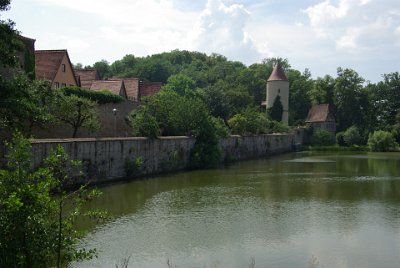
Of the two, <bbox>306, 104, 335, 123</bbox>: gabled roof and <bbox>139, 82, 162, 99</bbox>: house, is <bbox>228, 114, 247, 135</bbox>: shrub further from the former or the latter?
<bbox>306, 104, 335, 123</bbox>: gabled roof

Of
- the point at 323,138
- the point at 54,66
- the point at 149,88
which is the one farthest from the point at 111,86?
the point at 323,138

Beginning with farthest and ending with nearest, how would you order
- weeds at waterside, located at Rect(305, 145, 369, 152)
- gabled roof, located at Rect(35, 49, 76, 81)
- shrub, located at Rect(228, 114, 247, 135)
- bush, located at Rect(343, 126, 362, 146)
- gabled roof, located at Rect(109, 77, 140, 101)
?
bush, located at Rect(343, 126, 362, 146) → weeds at waterside, located at Rect(305, 145, 369, 152) → shrub, located at Rect(228, 114, 247, 135) → gabled roof, located at Rect(109, 77, 140, 101) → gabled roof, located at Rect(35, 49, 76, 81)

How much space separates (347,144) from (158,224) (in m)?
64.0

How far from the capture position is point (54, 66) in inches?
1519

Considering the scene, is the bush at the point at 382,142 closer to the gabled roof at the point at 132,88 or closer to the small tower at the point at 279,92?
the small tower at the point at 279,92

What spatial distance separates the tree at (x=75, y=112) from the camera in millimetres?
29625

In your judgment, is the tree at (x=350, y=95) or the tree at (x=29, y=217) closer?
the tree at (x=29, y=217)

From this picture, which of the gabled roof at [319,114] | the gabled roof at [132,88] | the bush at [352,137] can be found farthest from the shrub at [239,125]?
the gabled roof at [319,114]

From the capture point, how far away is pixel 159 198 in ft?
80.1

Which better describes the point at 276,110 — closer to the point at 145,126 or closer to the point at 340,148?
the point at 340,148

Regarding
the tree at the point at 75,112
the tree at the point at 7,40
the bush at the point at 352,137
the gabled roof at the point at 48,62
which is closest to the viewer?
the tree at the point at 7,40

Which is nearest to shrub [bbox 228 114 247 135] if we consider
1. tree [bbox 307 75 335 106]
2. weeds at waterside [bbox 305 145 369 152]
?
weeds at waterside [bbox 305 145 369 152]

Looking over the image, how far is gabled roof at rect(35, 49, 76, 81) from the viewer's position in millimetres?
37938

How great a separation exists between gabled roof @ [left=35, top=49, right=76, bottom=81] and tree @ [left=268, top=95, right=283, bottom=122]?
1729 inches
